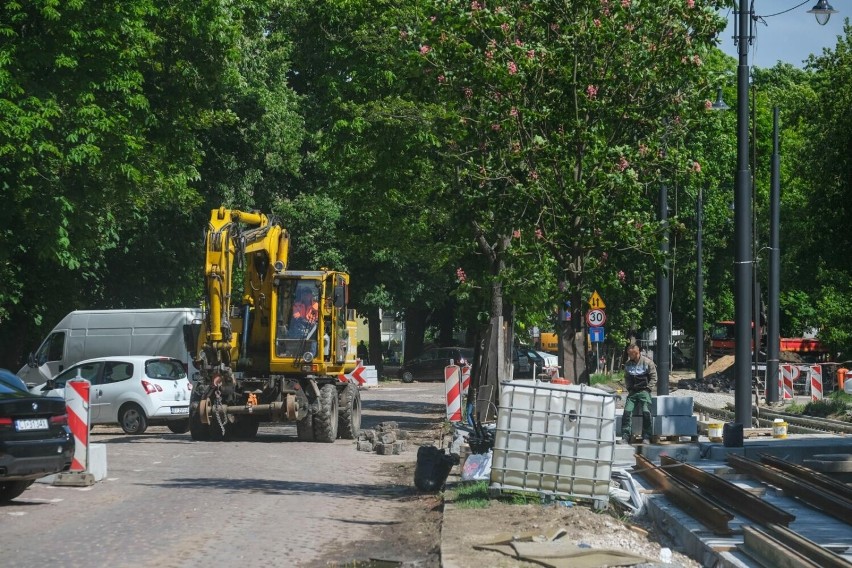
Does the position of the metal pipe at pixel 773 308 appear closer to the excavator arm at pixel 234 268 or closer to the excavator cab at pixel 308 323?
the excavator cab at pixel 308 323

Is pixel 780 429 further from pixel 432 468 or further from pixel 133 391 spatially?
pixel 133 391

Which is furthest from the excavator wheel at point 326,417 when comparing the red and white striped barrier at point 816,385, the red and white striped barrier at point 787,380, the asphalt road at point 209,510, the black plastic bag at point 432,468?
the red and white striped barrier at point 816,385

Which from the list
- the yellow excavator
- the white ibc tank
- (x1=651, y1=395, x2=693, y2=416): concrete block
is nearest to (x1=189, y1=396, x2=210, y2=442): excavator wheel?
the yellow excavator

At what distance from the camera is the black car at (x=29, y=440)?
1312 centimetres

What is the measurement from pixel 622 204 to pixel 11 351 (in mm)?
25272

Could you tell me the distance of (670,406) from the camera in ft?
68.0

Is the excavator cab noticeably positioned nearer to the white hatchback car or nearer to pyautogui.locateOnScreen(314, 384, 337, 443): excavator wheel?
pyautogui.locateOnScreen(314, 384, 337, 443): excavator wheel

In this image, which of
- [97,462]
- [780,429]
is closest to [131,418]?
[97,462]

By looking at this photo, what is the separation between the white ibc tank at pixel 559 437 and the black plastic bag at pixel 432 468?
3.14 meters

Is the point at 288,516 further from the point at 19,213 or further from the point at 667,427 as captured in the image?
the point at 19,213

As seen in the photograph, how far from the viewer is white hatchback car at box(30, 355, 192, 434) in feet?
82.9

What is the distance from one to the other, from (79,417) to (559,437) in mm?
6932

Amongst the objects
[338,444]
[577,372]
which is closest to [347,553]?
[577,372]

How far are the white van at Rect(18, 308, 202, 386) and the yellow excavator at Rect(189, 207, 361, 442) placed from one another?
5927 mm
